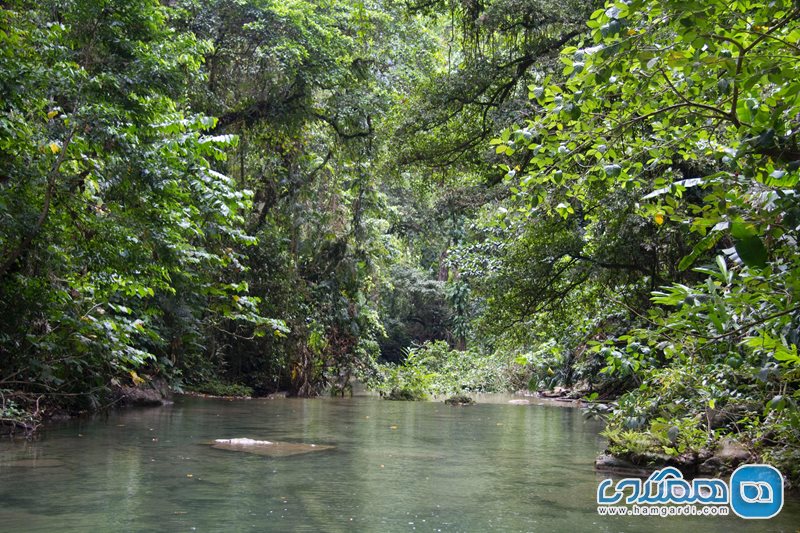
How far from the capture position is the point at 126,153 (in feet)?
23.7

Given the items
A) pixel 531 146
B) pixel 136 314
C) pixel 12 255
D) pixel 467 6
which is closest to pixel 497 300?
pixel 467 6

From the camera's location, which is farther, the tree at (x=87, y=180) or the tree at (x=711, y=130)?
the tree at (x=87, y=180)

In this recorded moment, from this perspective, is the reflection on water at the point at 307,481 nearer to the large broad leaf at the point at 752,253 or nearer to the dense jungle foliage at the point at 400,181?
the dense jungle foliage at the point at 400,181

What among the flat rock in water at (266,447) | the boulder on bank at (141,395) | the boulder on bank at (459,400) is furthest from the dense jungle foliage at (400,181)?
the flat rock in water at (266,447)

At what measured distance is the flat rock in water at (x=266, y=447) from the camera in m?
7.02

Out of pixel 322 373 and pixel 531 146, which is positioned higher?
pixel 531 146

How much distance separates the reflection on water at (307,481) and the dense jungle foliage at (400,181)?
70 centimetres

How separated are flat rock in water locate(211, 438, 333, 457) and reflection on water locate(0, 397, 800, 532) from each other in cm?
16

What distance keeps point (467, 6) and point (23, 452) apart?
7.54 metres

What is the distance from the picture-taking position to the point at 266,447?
23.9ft

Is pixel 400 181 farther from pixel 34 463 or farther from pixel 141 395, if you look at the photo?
pixel 34 463

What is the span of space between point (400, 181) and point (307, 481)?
8.37 metres

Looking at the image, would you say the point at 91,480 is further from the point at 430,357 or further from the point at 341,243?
the point at 430,357

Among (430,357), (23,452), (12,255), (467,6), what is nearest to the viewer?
(23,452)
